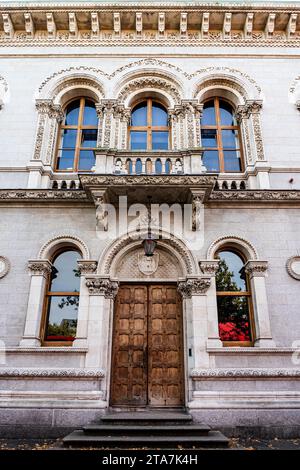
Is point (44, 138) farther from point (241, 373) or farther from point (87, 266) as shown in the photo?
point (241, 373)

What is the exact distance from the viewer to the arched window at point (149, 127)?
11.3m

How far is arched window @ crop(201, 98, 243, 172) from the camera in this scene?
36.7 ft

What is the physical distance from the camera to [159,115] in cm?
A: 1186

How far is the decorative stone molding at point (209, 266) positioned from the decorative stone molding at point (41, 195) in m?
3.69

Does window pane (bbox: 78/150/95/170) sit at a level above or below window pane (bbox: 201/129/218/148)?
below

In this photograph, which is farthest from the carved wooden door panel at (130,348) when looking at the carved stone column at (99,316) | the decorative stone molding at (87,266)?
the decorative stone molding at (87,266)

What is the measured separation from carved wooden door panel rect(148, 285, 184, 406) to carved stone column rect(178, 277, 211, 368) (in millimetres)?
393

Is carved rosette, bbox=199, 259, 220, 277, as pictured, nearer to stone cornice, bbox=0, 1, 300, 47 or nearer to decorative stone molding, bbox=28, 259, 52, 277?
decorative stone molding, bbox=28, 259, 52, 277

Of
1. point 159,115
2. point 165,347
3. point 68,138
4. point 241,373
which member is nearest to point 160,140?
point 159,115

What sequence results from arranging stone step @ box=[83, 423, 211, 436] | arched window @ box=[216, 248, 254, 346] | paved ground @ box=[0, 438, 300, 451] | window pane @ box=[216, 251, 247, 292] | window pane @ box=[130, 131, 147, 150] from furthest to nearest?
window pane @ box=[130, 131, 147, 150]
window pane @ box=[216, 251, 247, 292]
arched window @ box=[216, 248, 254, 346]
stone step @ box=[83, 423, 211, 436]
paved ground @ box=[0, 438, 300, 451]

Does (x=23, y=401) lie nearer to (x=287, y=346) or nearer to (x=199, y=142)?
(x=287, y=346)

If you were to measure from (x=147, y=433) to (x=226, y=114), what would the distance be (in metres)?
→ 9.68

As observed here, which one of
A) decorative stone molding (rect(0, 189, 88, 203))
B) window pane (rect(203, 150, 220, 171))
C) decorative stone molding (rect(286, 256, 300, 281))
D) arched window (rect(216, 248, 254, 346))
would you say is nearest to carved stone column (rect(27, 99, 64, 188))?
decorative stone molding (rect(0, 189, 88, 203))

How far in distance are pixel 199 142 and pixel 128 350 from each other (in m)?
6.41
